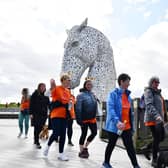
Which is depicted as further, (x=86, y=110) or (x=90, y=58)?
(x=90, y=58)

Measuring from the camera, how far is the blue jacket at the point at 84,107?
7.67m

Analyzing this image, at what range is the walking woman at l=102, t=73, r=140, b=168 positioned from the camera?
242 inches

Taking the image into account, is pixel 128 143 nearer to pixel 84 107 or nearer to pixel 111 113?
pixel 111 113

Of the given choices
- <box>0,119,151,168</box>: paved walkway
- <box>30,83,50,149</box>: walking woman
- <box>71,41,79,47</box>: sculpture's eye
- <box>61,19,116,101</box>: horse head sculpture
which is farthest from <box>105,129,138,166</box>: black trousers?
<box>71,41,79,47</box>: sculpture's eye

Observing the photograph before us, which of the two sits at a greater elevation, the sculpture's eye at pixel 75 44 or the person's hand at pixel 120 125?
the sculpture's eye at pixel 75 44

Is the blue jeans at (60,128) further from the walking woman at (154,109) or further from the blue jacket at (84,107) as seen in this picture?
the walking woman at (154,109)

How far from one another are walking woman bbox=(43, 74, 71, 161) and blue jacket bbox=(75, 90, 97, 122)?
12.8 inches

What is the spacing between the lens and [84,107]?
774 cm

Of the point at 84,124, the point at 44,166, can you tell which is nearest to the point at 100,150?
the point at 84,124

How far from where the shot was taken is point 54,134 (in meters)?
7.26

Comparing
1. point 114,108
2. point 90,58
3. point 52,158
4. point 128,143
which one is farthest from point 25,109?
point 90,58

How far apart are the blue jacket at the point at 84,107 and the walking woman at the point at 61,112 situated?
33 cm

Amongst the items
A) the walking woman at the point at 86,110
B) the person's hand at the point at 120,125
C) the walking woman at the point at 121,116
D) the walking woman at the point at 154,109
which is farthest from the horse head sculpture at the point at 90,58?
the person's hand at the point at 120,125

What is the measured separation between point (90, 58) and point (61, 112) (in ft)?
58.9
